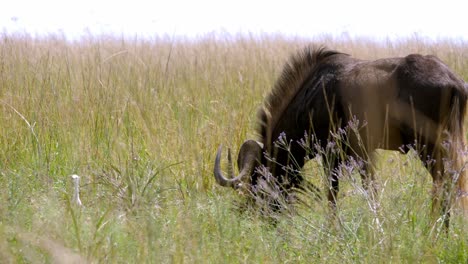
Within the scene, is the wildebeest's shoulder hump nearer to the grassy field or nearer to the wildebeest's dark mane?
the grassy field

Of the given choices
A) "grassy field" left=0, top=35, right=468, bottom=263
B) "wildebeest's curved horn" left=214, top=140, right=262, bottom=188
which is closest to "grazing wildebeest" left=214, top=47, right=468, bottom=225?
"wildebeest's curved horn" left=214, top=140, right=262, bottom=188

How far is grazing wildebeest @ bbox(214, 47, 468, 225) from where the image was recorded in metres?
5.46

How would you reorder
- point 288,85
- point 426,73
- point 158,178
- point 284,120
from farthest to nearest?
point 288,85, point 284,120, point 158,178, point 426,73

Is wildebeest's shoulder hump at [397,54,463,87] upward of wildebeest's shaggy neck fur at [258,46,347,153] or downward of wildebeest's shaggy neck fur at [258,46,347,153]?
upward

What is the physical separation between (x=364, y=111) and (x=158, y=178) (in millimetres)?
1617

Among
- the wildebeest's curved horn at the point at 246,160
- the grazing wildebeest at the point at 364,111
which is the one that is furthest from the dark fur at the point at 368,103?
the wildebeest's curved horn at the point at 246,160

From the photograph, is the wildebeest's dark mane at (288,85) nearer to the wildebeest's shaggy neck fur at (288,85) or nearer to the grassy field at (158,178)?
the wildebeest's shaggy neck fur at (288,85)

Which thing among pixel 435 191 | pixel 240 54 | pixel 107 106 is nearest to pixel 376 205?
pixel 435 191

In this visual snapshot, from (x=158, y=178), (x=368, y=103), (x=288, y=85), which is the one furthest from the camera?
(x=288, y=85)

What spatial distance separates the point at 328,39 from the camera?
578 inches

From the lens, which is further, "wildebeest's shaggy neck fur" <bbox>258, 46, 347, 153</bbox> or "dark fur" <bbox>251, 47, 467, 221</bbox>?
"wildebeest's shaggy neck fur" <bbox>258, 46, 347, 153</bbox>

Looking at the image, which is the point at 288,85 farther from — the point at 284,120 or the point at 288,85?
the point at 284,120

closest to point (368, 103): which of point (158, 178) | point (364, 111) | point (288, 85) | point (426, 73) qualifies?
point (364, 111)

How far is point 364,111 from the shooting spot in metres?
5.84
